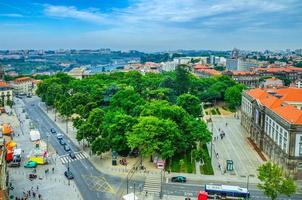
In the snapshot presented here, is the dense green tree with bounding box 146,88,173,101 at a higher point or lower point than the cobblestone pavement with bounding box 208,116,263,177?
higher

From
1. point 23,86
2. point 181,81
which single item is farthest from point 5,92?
point 181,81

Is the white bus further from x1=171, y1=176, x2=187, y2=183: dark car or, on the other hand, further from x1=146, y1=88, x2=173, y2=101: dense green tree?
x1=146, y1=88, x2=173, y2=101: dense green tree

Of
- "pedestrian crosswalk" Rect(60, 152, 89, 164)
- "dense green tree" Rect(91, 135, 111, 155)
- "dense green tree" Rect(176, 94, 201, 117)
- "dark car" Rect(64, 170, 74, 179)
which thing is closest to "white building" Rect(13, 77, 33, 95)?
"dense green tree" Rect(176, 94, 201, 117)

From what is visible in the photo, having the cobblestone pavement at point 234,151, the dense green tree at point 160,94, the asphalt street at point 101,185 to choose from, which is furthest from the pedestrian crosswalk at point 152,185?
the dense green tree at point 160,94

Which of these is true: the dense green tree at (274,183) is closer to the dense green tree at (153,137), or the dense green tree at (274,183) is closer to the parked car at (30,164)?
the dense green tree at (153,137)

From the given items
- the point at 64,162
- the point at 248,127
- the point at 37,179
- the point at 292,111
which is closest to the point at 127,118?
the point at 64,162

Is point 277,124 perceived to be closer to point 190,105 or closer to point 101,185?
point 190,105
